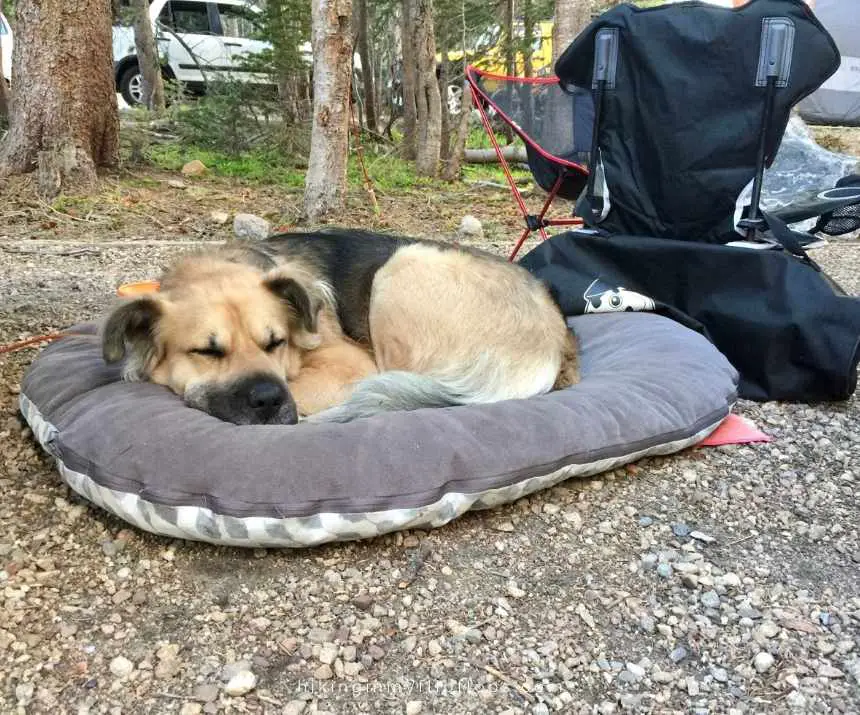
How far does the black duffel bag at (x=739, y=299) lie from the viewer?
3508mm

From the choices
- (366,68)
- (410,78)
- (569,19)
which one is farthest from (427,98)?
(366,68)

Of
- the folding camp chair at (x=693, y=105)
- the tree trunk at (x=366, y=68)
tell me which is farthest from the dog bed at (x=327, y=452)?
the tree trunk at (x=366, y=68)

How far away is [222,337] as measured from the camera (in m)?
2.92

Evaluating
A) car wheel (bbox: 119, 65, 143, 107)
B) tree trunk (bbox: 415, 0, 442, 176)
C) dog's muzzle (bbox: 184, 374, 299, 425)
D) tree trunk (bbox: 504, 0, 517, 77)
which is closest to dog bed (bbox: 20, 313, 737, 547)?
dog's muzzle (bbox: 184, 374, 299, 425)

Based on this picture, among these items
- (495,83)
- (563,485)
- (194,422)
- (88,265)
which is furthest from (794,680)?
(88,265)

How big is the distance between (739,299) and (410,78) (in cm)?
791

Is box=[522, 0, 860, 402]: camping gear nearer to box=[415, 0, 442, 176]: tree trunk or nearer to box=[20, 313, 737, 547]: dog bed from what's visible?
box=[20, 313, 737, 547]: dog bed

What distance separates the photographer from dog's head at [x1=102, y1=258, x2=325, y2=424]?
284 centimetres

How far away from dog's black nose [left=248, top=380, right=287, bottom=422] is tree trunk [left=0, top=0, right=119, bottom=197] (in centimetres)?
532

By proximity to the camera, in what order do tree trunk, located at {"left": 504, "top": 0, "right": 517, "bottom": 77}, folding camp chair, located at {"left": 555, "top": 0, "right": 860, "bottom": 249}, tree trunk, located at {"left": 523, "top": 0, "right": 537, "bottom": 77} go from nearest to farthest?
folding camp chair, located at {"left": 555, "top": 0, "right": 860, "bottom": 249}
tree trunk, located at {"left": 504, "top": 0, "right": 517, "bottom": 77}
tree trunk, located at {"left": 523, "top": 0, "right": 537, "bottom": 77}

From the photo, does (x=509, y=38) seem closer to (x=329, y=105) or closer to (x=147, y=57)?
(x=147, y=57)

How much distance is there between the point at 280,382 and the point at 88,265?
3.63 meters

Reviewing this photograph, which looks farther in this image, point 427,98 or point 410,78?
point 410,78

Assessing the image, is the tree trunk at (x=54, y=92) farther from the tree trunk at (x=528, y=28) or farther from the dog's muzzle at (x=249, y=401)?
the tree trunk at (x=528, y=28)
